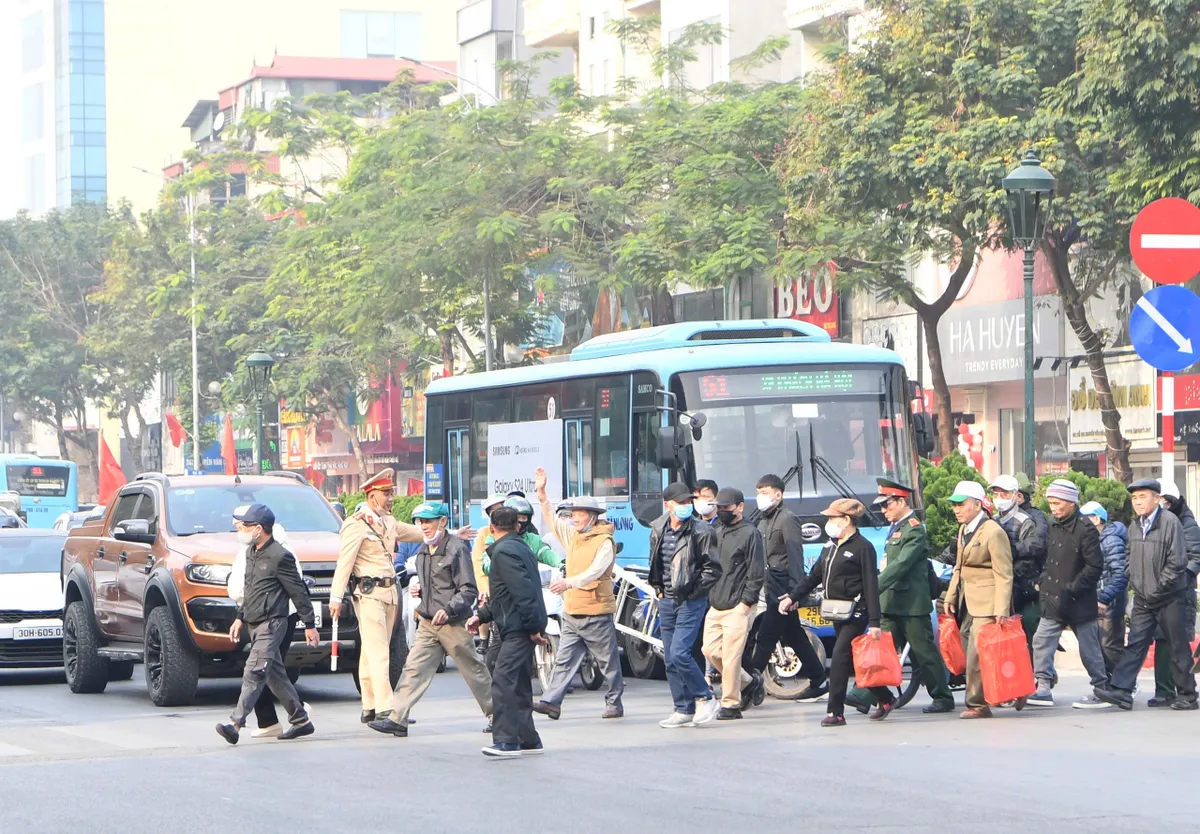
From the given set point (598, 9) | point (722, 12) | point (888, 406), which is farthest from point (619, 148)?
point (888, 406)

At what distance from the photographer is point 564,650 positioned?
48.2ft

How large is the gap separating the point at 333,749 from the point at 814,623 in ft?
18.3

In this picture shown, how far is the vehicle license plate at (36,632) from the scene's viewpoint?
19609 mm

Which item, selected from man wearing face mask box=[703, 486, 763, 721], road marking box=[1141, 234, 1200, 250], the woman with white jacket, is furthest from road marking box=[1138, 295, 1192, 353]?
the woman with white jacket

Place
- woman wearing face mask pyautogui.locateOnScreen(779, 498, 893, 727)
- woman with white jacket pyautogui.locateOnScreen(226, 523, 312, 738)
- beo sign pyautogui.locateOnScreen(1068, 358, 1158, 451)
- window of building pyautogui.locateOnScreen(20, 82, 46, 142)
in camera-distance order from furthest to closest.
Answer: window of building pyautogui.locateOnScreen(20, 82, 46, 142) < beo sign pyautogui.locateOnScreen(1068, 358, 1158, 451) < woman wearing face mask pyautogui.locateOnScreen(779, 498, 893, 727) < woman with white jacket pyautogui.locateOnScreen(226, 523, 312, 738)

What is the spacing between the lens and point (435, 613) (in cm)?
1352

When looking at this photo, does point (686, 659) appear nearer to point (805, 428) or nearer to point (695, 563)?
point (695, 563)

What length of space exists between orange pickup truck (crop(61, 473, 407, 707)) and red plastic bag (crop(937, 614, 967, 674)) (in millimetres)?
4446

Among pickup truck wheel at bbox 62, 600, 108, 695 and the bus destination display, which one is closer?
pickup truck wheel at bbox 62, 600, 108, 695

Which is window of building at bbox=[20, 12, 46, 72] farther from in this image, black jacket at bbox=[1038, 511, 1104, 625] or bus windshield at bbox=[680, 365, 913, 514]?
black jacket at bbox=[1038, 511, 1104, 625]

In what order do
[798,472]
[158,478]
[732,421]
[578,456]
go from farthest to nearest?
[578,456]
[732,421]
[798,472]
[158,478]

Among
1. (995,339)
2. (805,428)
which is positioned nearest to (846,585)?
(805,428)

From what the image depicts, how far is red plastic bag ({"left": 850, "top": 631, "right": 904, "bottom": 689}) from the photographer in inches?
543

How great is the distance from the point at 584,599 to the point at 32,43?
425 feet
